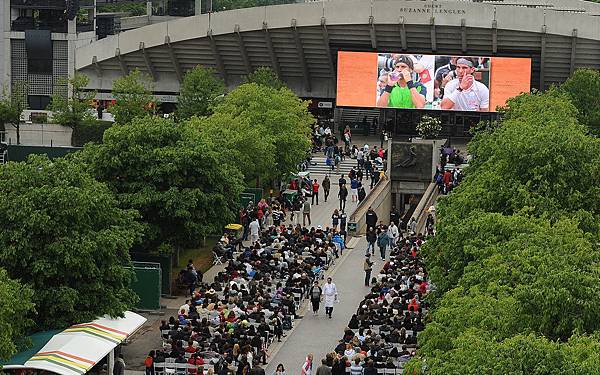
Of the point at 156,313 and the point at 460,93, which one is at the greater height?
the point at 460,93

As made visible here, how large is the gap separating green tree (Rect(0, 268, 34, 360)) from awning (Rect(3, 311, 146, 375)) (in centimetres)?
46

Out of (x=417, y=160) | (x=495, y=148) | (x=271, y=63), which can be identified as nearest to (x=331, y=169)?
(x=417, y=160)

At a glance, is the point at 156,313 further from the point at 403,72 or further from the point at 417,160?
the point at 403,72

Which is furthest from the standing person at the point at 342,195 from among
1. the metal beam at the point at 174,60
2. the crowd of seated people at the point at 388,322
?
the metal beam at the point at 174,60

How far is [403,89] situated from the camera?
83.3 meters

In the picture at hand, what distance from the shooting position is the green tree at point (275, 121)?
61.9 metres

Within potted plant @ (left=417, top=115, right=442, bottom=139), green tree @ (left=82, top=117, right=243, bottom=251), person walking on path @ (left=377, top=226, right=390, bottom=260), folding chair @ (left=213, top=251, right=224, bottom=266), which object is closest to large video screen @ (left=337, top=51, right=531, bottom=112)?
potted plant @ (left=417, top=115, right=442, bottom=139)

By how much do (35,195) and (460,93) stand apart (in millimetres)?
49584

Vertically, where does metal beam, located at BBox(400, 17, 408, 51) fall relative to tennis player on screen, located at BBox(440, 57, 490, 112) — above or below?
above

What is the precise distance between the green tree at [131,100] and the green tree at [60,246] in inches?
1560

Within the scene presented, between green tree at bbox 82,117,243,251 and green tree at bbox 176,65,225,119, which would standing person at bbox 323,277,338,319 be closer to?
green tree at bbox 82,117,243,251

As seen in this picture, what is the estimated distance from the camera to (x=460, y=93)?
82500 millimetres

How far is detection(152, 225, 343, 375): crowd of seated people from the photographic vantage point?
34.2 meters

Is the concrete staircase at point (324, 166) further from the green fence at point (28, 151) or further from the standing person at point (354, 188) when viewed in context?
the green fence at point (28, 151)
